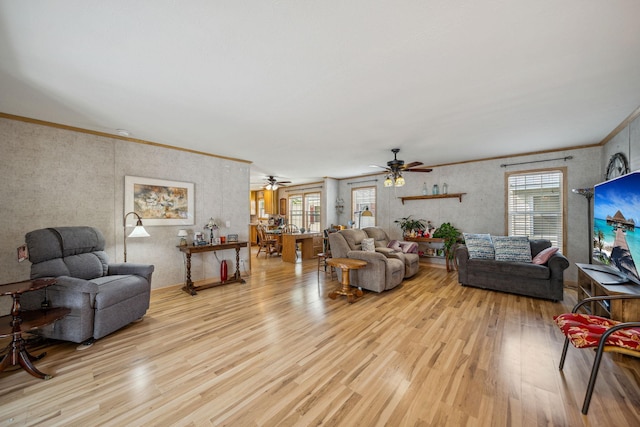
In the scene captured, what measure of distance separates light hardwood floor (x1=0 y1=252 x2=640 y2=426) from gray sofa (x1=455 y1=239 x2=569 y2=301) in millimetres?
560

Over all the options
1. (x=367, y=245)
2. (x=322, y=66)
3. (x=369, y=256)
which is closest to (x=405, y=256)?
(x=367, y=245)

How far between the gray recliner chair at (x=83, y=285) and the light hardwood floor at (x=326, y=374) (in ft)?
0.64

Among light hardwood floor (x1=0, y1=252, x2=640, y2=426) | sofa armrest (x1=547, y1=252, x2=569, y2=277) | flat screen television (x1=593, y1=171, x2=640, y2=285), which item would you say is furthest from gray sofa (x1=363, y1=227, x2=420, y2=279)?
flat screen television (x1=593, y1=171, x2=640, y2=285)

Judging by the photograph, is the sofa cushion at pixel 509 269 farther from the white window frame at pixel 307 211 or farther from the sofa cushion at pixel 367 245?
the white window frame at pixel 307 211

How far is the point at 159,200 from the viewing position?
4.30 metres

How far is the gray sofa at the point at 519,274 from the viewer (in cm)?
370

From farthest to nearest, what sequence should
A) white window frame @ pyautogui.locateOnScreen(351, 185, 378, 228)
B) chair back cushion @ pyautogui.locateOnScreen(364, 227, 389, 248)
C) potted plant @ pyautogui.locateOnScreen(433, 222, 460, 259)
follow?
white window frame @ pyautogui.locateOnScreen(351, 185, 378, 228) < chair back cushion @ pyautogui.locateOnScreen(364, 227, 389, 248) < potted plant @ pyautogui.locateOnScreen(433, 222, 460, 259)

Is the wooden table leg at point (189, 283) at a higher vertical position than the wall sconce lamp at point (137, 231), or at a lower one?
lower

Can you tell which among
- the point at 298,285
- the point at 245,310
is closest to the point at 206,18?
the point at 245,310

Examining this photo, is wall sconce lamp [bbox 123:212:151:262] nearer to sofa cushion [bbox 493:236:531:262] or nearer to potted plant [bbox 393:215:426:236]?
potted plant [bbox 393:215:426:236]

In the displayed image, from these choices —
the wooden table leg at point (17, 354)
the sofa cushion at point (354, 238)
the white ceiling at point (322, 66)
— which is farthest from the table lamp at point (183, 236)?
the sofa cushion at point (354, 238)

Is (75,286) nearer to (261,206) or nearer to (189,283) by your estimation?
(189,283)

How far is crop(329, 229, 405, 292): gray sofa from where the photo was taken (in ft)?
13.3

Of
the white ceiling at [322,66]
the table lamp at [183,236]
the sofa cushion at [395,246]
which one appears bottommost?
the sofa cushion at [395,246]
